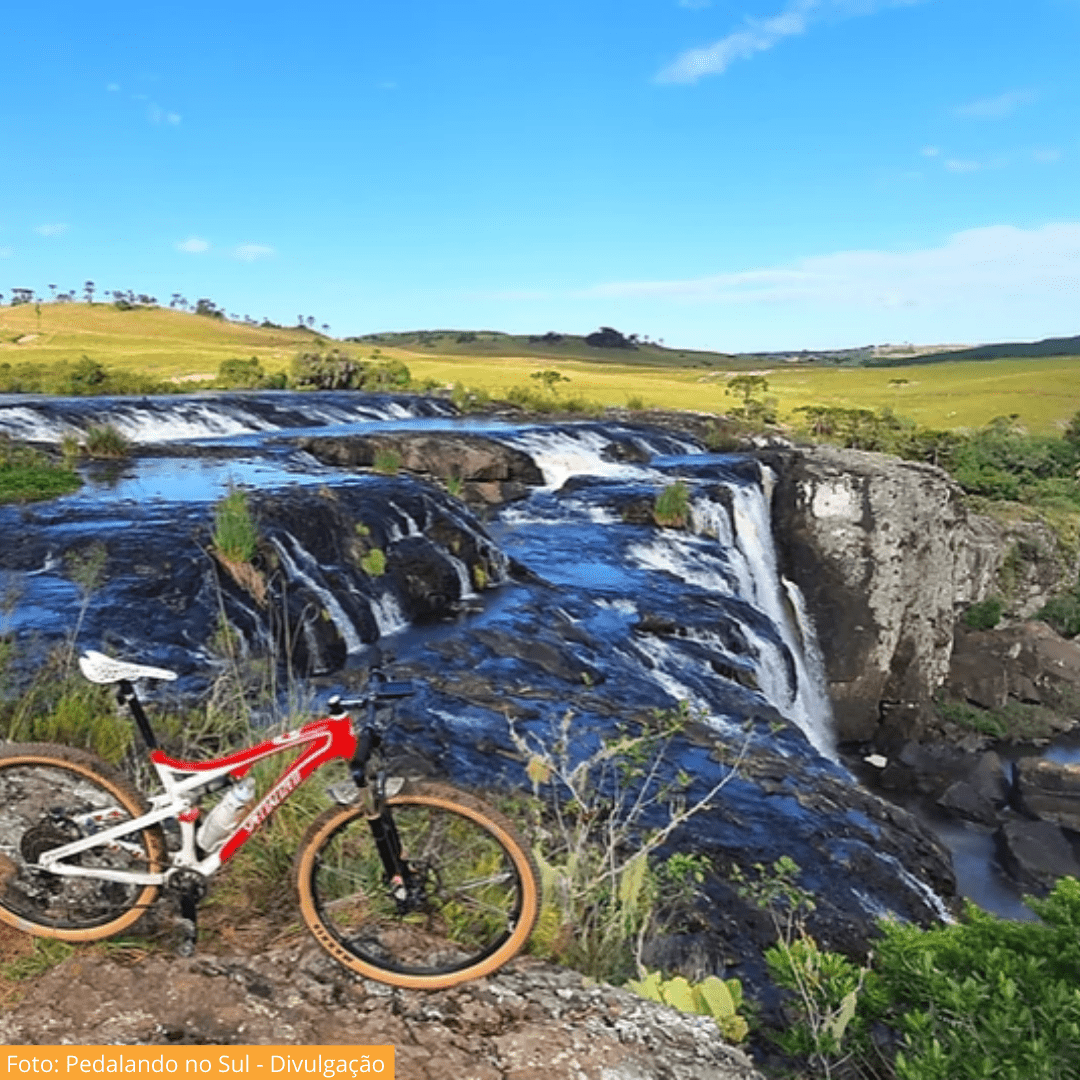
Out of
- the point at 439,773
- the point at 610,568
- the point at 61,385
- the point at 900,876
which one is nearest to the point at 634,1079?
the point at 439,773

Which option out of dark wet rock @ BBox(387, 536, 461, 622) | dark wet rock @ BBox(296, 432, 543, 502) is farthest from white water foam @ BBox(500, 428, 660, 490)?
dark wet rock @ BBox(387, 536, 461, 622)

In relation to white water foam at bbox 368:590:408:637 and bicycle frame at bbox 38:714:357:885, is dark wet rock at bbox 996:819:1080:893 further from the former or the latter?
bicycle frame at bbox 38:714:357:885

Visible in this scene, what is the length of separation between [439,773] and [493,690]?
7.99 ft

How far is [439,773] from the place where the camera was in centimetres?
843

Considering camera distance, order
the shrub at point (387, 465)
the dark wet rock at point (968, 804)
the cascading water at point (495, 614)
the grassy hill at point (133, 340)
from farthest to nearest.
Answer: the grassy hill at point (133, 340), the shrub at point (387, 465), the dark wet rock at point (968, 804), the cascading water at point (495, 614)

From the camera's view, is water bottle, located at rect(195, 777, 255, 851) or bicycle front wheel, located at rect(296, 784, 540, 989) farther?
water bottle, located at rect(195, 777, 255, 851)

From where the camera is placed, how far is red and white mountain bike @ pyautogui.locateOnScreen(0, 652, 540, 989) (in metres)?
3.89

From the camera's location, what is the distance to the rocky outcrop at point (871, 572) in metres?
24.1

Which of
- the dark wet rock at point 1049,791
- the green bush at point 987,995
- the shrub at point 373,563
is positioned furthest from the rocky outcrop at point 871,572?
the green bush at point 987,995

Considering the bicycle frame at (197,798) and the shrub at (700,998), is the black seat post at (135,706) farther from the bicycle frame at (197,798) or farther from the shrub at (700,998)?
the shrub at (700,998)

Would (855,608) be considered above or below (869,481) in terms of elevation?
below

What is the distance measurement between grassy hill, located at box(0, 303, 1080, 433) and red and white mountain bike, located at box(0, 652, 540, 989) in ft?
140

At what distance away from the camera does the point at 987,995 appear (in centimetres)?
367

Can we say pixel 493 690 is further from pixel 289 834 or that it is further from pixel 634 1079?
pixel 634 1079
